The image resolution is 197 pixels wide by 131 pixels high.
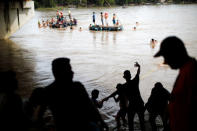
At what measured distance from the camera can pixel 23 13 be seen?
2664 cm

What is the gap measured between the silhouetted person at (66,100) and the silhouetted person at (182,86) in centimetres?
99

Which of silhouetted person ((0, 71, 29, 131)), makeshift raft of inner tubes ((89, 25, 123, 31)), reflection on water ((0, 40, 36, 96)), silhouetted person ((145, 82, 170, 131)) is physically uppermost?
makeshift raft of inner tubes ((89, 25, 123, 31))

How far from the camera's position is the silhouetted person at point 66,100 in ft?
9.99

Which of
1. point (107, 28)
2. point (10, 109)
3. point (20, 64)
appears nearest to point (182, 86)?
point (10, 109)

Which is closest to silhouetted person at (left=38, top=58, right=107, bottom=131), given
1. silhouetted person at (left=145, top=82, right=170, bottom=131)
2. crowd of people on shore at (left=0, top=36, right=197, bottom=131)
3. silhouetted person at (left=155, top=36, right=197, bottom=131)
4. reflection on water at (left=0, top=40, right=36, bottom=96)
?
crowd of people on shore at (left=0, top=36, right=197, bottom=131)

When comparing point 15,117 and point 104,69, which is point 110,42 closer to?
point 104,69

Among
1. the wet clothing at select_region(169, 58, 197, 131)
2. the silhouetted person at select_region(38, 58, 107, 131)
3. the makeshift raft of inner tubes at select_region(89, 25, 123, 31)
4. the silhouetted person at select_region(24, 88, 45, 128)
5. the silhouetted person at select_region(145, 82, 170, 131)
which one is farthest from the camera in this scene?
the makeshift raft of inner tubes at select_region(89, 25, 123, 31)


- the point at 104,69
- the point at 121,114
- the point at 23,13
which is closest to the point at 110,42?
the point at 23,13

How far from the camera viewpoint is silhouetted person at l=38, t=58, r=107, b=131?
304 cm

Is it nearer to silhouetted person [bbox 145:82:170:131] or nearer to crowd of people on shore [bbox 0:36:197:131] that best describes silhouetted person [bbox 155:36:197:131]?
crowd of people on shore [bbox 0:36:197:131]

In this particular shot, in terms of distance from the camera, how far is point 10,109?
3.11 meters

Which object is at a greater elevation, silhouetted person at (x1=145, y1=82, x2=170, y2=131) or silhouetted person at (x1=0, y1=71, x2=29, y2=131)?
silhouetted person at (x1=0, y1=71, x2=29, y2=131)

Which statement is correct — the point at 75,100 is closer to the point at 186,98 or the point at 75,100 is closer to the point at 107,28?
the point at 186,98

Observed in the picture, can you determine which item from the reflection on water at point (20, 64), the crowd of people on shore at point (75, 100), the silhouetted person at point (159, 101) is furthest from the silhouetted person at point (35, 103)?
the reflection on water at point (20, 64)
